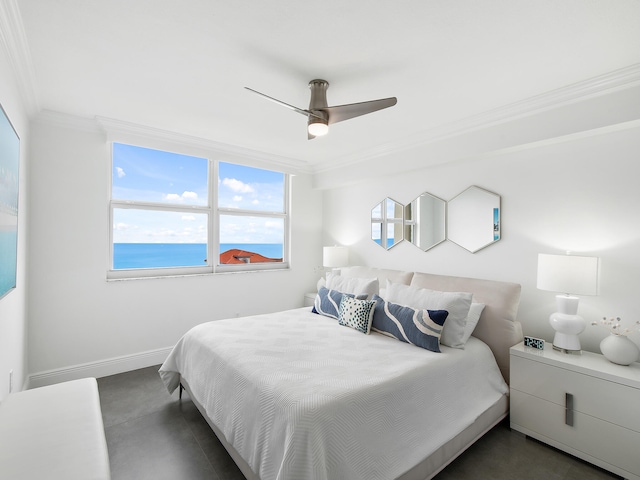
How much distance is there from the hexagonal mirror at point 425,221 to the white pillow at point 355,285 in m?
0.89

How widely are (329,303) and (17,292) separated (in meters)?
2.45

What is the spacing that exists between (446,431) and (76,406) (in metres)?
2.05

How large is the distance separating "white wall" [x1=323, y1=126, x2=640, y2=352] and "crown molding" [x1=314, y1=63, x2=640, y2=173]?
0.76ft

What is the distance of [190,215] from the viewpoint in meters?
3.86

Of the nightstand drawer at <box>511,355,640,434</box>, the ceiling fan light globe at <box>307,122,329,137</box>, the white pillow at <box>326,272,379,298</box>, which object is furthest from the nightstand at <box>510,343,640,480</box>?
the ceiling fan light globe at <box>307,122,329,137</box>

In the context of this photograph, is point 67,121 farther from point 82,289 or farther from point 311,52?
point 311,52

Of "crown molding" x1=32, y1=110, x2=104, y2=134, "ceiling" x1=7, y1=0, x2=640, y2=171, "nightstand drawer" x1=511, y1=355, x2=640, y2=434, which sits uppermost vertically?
"ceiling" x1=7, y1=0, x2=640, y2=171

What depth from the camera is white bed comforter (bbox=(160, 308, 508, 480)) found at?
1430 mm

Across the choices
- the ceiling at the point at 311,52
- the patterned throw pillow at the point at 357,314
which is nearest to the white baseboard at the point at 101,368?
the patterned throw pillow at the point at 357,314

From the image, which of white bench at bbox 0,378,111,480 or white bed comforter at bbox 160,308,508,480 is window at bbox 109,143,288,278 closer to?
white bed comforter at bbox 160,308,508,480

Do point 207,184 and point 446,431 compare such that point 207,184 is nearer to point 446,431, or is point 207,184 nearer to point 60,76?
point 60,76

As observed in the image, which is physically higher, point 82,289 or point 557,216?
point 557,216

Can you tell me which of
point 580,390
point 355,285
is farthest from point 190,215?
point 580,390

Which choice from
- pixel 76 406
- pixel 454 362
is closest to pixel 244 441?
pixel 76 406
